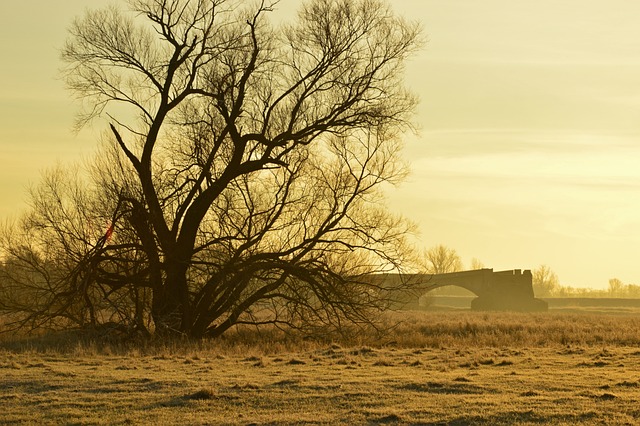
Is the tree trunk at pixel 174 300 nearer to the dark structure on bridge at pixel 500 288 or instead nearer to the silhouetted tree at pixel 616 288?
the dark structure on bridge at pixel 500 288

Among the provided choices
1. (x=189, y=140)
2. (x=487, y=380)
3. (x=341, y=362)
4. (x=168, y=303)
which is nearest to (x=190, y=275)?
(x=168, y=303)

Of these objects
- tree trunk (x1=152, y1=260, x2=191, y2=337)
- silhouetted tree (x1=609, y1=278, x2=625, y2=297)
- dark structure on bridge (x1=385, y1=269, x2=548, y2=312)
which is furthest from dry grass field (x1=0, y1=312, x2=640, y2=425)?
silhouetted tree (x1=609, y1=278, x2=625, y2=297)

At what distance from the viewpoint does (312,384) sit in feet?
56.6

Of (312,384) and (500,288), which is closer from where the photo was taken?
(312,384)

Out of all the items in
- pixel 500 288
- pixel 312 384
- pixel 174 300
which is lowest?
pixel 312 384

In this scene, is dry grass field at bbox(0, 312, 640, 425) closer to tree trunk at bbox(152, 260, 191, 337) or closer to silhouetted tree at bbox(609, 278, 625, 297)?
tree trunk at bbox(152, 260, 191, 337)

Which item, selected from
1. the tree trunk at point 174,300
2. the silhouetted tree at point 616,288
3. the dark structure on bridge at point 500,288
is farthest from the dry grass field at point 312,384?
the silhouetted tree at point 616,288

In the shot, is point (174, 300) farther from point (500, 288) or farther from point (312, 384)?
point (500, 288)

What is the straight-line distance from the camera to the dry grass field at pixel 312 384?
45.6ft

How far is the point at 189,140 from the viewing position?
29375 millimetres

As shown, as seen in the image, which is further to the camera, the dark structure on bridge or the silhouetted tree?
the silhouetted tree

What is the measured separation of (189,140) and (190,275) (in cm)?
439

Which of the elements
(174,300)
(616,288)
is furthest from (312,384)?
(616,288)

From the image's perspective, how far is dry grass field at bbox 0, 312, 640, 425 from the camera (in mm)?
13906
